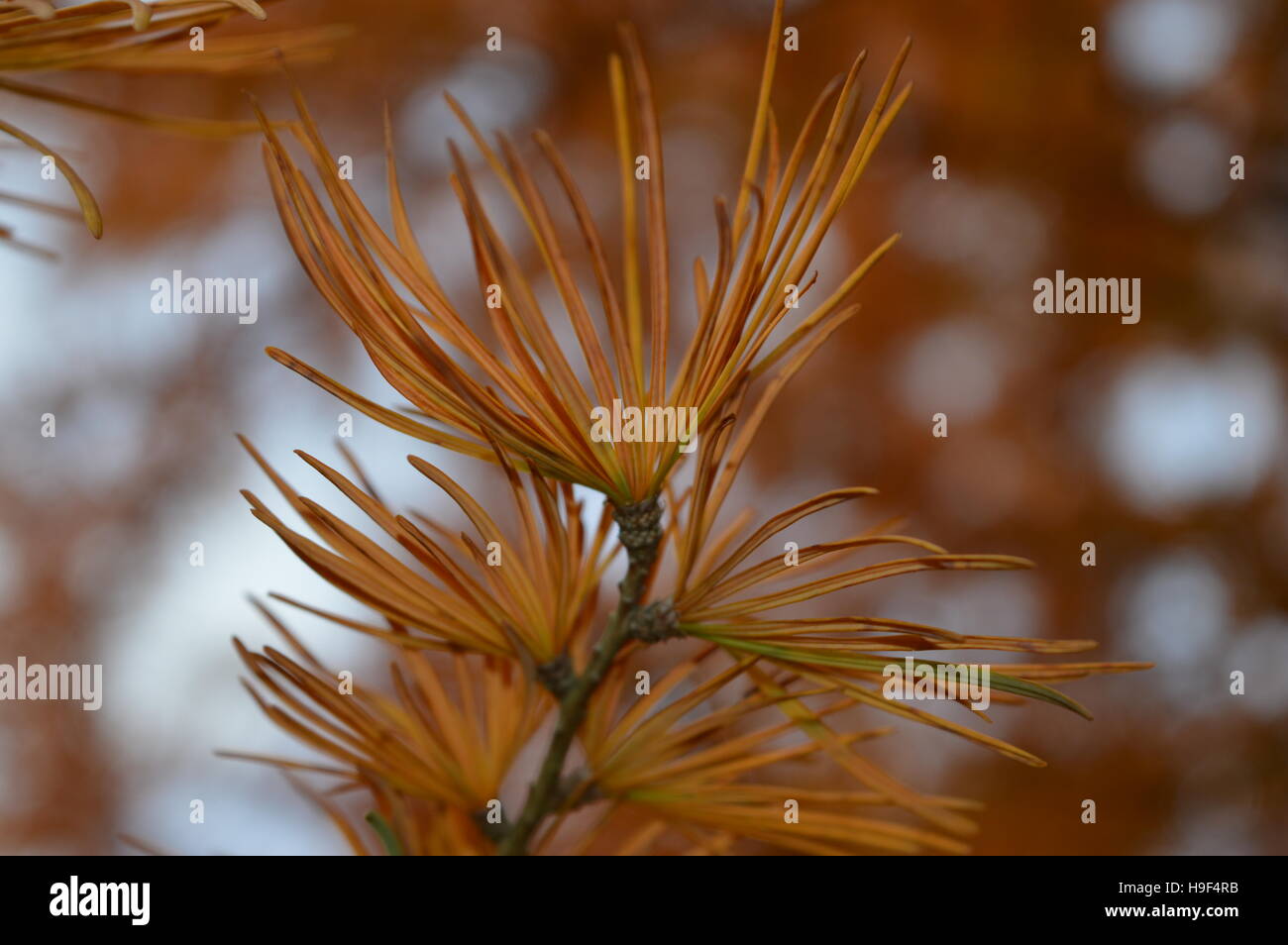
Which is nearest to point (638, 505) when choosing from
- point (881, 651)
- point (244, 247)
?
point (881, 651)

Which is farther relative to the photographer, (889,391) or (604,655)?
(889,391)

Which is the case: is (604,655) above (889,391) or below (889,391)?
below

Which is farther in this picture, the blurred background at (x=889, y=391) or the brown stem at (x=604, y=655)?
the blurred background at (x=889, y=391)

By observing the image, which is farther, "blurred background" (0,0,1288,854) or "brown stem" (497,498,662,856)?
"blurred background" (0,0,1288,854)
